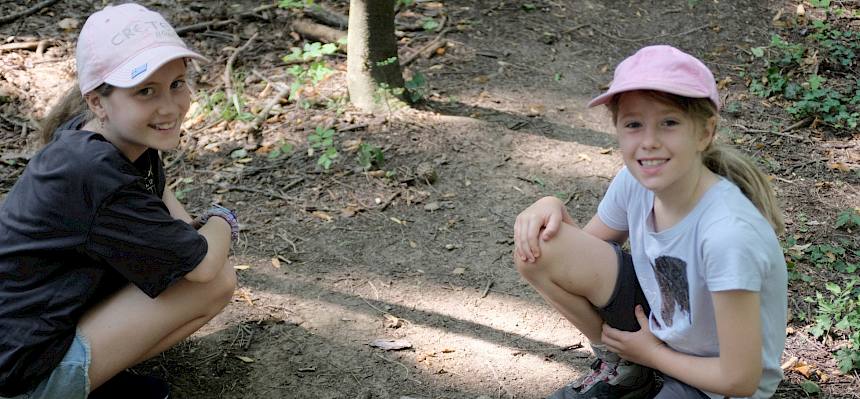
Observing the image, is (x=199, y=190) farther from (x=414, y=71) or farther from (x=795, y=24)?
(x=795, y=24)

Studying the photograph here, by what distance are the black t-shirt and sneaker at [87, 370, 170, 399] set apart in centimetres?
36

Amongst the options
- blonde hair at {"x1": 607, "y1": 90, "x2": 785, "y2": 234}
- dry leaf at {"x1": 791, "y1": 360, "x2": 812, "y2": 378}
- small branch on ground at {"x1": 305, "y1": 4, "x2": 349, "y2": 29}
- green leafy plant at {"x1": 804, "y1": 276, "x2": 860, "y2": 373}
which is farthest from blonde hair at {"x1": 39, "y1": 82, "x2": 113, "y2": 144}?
small branch on ground at {"x1": 305, "y1": 4, "x2": 349, "y2": 29}

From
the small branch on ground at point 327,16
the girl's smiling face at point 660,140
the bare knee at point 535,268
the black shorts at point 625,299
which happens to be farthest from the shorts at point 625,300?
the small branch on ground at point 327,16

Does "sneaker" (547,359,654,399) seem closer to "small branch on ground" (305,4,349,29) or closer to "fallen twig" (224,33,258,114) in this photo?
"fallen twig" (224,33,258,114)

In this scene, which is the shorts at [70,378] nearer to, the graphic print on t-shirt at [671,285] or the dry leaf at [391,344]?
the dry leaf at [391,344]

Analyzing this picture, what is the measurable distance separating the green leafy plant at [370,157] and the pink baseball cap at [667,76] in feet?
7.26

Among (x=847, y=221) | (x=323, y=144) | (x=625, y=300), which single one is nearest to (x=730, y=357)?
(x=625, y=300)

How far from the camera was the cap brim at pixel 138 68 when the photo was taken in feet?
6.95

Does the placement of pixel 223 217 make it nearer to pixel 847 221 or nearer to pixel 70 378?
pixel 70 378

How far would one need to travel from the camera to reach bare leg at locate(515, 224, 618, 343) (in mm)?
2379

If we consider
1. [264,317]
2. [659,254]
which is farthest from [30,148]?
[659,254]

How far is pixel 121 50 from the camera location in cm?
215

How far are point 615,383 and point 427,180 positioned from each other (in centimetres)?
176

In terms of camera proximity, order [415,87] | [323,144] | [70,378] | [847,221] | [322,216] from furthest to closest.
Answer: [415,87]
[323,144]
[322,216]
[847,221]
[70,378]
